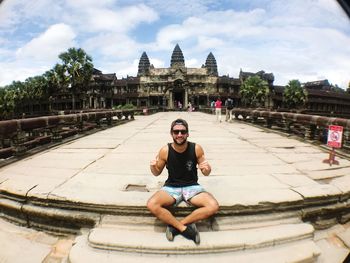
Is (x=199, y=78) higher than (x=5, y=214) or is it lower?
higher

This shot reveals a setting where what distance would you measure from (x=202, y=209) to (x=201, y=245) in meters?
0.34

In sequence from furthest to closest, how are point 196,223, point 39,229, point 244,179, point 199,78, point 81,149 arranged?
1. point 199,78
2. point 81,149
3. point 244,179
4. point 39,229
5. point 196,223

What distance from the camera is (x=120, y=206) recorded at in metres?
2.93

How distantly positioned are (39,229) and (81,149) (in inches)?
137

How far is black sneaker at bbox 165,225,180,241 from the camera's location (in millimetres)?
2623

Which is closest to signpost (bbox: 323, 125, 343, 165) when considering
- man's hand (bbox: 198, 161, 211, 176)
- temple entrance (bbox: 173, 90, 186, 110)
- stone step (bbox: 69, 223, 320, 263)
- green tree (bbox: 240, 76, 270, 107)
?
stone step (bbox: 69, 223, 320, 263)

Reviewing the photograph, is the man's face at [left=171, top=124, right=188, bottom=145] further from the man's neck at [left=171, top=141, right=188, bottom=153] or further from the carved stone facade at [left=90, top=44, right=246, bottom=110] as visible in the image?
the carved stone facade at [left=90, top=44, right=246, bottom=110]

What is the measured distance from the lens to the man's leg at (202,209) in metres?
2.71

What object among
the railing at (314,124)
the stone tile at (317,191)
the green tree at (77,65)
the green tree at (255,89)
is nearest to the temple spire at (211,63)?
the green tree at (255,89)

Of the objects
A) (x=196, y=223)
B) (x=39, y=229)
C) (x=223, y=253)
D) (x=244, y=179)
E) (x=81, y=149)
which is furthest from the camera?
(x=81, y=149)

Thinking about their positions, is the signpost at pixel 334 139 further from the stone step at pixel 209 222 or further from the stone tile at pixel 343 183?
the stone step at pixel 209 222

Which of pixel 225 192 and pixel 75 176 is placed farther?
pixel 75 176

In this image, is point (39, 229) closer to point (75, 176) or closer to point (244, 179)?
point (75, 176)

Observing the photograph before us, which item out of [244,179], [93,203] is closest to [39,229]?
[93,203]
